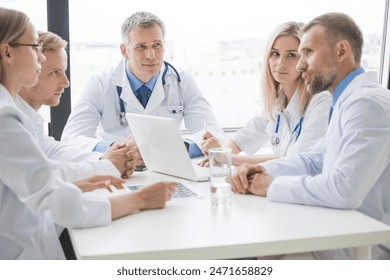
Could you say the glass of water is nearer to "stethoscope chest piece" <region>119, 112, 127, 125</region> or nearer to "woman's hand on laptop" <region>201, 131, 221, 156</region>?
"woman's hand on laptop" <region>201, 131, 221, 156</region>

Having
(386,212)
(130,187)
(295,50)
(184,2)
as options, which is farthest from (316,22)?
(184,2)

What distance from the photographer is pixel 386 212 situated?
6.31ft

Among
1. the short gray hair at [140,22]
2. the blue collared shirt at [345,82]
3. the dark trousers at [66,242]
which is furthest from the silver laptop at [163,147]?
the short gray hair at [140,22]

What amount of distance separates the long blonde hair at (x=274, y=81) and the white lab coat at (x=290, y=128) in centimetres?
4

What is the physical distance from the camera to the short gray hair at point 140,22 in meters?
3.03

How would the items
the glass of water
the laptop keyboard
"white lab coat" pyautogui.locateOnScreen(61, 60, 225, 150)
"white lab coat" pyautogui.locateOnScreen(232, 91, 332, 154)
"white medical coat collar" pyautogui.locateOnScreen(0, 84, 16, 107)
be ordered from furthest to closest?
1. "white lab coat" pyautogui.locateOnScreen(61, 60, 225, 150)
2. "white lab coat" pyautogui.locateOnScreen(232, 91, 332, 154)
3. the laptop keyboard
4. the glass of water
5. "white medical coat collar" pyautogui.locateOnScreen(0, 84, 16, 107)

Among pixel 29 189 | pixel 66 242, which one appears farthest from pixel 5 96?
pixel 66 242

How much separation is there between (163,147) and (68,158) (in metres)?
Result: 0.47

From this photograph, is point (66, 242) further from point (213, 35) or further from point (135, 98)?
point (213, 35)

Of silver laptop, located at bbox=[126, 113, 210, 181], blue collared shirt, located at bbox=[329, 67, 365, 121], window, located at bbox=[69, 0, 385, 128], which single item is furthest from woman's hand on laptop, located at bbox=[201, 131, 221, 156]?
window, located at bbox=[69, 0, 385, 128]

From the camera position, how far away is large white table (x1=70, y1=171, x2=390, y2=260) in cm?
135

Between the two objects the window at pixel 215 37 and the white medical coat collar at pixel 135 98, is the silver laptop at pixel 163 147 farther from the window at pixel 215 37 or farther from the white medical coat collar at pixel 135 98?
the window at pixel 215 37

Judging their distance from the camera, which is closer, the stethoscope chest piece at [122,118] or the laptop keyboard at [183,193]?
the laptop keyboard at [183,193]

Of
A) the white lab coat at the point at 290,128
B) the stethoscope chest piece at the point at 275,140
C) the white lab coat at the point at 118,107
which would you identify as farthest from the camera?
the white lab coat at the point at 118,107
